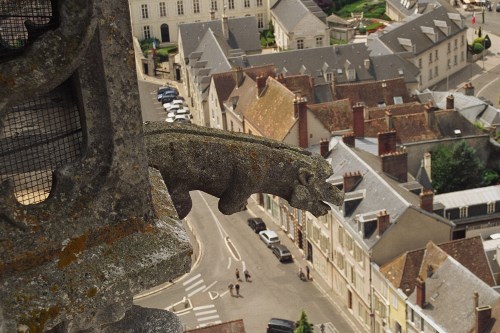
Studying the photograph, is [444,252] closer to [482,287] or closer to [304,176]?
[482,287]

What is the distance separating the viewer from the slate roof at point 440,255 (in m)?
54.2

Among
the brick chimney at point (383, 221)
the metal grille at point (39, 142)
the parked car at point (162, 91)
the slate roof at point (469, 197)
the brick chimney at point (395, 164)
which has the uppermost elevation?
the metal grille at point (39, 142)

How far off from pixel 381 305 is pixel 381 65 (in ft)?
132

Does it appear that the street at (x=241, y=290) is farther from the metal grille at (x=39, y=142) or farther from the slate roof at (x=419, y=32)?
the metal grille at (x=39, y=142)

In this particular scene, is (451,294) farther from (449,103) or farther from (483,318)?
(449,103)

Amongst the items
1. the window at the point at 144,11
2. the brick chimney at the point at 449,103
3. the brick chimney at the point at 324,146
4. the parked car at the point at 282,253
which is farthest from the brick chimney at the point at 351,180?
the window at the point at 144,11

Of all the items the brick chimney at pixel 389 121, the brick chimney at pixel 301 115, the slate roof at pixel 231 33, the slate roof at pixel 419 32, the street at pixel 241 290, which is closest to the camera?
the street at pixel 241 290

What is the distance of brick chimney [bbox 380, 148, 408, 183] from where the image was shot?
64.0 m

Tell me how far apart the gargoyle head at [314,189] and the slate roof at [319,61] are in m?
81.1

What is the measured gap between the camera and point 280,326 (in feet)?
194

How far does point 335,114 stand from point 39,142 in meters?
67.1

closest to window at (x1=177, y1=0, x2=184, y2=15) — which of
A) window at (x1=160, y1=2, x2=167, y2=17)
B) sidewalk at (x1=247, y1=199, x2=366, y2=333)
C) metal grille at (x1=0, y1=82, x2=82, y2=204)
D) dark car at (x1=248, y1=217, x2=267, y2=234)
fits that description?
window at (x1=160, y1=2, x2=167, y2=17)

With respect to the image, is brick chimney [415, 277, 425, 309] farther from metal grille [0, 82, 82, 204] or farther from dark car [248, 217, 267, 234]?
metal grille [0, 82, 82, 204]

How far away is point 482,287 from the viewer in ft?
163
